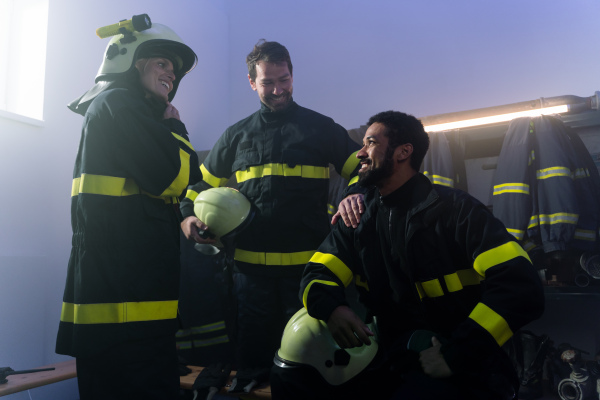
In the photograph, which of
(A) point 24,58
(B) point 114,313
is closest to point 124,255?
(B) point 114,313

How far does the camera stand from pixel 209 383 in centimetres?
287

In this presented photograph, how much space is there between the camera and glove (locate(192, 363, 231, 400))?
2.85 m

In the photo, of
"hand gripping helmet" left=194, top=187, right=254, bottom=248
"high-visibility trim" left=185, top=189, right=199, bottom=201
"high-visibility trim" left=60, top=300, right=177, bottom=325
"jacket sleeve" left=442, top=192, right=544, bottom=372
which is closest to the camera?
"jacket sleeve" left=442, top=192, right=544, bottom=372

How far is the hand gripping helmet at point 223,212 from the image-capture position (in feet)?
7.84

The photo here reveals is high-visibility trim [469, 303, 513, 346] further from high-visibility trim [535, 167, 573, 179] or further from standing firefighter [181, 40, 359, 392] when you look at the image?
high-visibility trim [535, 167, 573, 179]

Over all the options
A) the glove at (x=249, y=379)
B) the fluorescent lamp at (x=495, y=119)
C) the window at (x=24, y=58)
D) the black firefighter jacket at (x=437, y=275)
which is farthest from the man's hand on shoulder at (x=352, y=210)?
the window at (x=24, y=58)

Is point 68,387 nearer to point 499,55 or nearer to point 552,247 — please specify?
point 552,247

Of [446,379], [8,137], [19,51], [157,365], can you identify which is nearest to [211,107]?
[19,51]

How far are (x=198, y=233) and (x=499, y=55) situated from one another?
3616 mm

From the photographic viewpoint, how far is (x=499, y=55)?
15.0ft

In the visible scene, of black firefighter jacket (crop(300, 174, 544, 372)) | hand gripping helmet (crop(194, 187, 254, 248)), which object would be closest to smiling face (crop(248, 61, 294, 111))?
hand gripping helmet (crop(194, 187, 254, 248))

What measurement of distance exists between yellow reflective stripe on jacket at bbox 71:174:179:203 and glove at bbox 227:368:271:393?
52.8 inches

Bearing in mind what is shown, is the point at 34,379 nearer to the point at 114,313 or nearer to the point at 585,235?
the point at 114,313

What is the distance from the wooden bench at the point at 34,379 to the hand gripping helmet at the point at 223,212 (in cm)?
126
